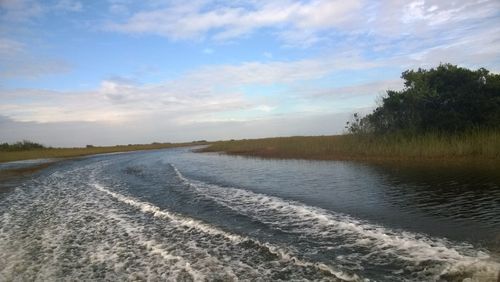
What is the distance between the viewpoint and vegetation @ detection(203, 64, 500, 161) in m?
20.0

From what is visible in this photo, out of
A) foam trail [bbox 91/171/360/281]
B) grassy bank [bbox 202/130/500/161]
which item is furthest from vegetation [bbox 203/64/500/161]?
foam trail [bbox 91/171/360/281]

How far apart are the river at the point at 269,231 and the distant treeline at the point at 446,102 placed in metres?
7.27

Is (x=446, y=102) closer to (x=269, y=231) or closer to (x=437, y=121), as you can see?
(x=437, y=121)

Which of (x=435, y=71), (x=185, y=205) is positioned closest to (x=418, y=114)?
(x=435, y=71)

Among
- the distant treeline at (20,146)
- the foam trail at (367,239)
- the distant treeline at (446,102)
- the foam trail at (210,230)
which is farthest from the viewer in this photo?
the distant treeline at (20,146)

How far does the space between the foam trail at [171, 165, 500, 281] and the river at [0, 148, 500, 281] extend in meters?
0.02

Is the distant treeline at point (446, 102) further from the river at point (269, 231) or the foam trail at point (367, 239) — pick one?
the foam trail at point (367, 239)

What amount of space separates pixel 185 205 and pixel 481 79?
18.8 m

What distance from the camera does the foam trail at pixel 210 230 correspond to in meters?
6.42

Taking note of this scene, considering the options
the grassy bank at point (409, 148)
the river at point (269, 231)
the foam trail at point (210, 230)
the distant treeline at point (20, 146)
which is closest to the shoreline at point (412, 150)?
the grassy bank at point (409, 148)

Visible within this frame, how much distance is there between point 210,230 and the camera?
9.48m

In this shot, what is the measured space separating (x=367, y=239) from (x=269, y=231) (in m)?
2.14

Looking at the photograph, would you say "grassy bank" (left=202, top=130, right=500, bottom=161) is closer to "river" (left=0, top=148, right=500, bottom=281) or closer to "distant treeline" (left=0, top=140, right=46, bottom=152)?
"river" (left=0, top=148, right=500, bottom=281)

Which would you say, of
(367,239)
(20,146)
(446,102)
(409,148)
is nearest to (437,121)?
(446,102)
